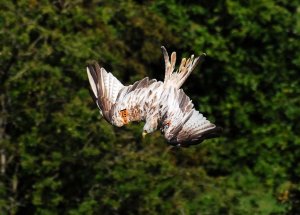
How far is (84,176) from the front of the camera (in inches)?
451

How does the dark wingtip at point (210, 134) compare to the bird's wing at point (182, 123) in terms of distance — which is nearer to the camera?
the dark wingtip at point (210, 134)

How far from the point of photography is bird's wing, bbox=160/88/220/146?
8.40m

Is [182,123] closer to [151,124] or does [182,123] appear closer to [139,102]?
[151,124]

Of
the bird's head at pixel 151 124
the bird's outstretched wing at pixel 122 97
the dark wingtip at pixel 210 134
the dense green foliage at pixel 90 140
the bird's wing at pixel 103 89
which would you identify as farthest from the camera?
the dense green foliage at pixel 90 140

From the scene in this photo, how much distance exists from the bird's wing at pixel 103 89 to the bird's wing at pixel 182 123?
0.55 metres

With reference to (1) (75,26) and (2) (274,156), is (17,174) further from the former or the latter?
(2) (274,156)

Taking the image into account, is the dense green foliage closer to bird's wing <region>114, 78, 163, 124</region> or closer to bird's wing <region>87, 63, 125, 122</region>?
bird's wing <region>87, 63, 125, 122</region>

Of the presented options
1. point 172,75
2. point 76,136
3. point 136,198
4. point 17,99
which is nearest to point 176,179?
point 136,198

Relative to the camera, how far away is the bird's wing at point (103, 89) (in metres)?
8.90

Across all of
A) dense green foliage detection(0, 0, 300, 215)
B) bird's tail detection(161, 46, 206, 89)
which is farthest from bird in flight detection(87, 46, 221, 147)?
dense green foliage detection(0, 0, 300, 215)

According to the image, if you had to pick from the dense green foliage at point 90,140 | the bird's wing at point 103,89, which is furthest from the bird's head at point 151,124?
the dense green foliage at point 90,140

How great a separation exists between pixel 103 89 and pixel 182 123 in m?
0.93

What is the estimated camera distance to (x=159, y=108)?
8547 mm

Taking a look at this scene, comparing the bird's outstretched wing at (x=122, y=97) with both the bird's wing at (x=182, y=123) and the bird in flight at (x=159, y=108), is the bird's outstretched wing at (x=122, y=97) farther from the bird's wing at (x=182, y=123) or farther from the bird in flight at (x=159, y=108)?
the bird's wing at (x=182, y=123)
